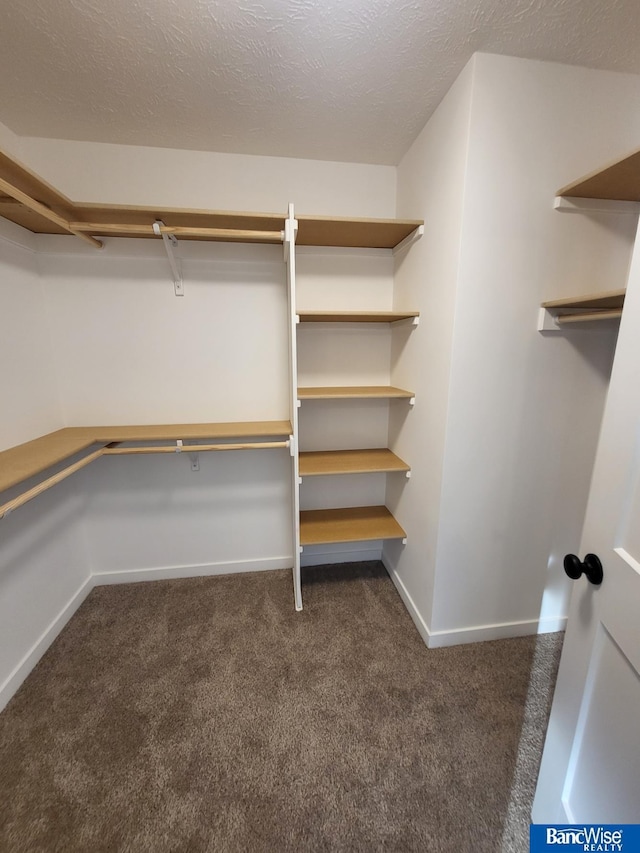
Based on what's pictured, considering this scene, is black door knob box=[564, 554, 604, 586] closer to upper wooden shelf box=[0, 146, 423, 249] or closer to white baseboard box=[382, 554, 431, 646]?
white baseboard box=[382, 554, 431, 646]

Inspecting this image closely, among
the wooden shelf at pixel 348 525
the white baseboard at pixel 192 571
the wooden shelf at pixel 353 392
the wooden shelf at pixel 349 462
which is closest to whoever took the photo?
the wooden shelf at pixel 353 392

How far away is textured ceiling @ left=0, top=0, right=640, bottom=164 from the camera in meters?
1.05

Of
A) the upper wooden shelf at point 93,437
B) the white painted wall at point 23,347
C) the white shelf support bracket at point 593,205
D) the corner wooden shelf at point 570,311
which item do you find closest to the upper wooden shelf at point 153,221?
the white painted wall at point 23,347

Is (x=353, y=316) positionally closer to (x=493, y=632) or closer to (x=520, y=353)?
(x=520, y=353)

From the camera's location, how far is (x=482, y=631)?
176cm

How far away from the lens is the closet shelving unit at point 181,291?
1380 mm

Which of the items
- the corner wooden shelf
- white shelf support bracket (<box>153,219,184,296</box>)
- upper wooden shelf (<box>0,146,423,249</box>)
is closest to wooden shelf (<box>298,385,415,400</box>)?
the corner wooden shelf

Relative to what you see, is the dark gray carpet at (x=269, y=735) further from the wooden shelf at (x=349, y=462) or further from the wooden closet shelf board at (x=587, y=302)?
the wooden closet shelf board at (x=587, y=302)

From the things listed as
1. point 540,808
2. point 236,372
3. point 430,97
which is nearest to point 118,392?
point 236,372

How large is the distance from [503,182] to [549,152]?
21 cm

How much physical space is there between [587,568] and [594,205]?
4.64 ft

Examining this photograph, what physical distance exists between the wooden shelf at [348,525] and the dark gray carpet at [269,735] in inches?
17.1

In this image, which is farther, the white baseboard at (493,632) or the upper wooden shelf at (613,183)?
the white baseboard at (493,632)

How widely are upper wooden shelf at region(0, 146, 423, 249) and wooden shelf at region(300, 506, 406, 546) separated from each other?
1614 millimetres
